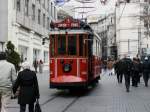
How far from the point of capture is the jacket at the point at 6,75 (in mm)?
12680

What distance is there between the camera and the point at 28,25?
55219mm

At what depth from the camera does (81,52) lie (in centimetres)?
2388

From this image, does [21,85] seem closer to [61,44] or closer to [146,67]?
[61,44]

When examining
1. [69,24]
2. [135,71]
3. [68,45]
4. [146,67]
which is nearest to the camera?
[68,45]

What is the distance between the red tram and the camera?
23.5 meters

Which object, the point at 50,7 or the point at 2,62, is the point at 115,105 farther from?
the point at 50,7

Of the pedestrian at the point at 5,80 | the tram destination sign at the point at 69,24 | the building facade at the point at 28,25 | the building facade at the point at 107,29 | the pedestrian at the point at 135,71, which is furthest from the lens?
the building facade at the point at 107,29

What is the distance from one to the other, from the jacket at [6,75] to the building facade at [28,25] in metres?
23.0

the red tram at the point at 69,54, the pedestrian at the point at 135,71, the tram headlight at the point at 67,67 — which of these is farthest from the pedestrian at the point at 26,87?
the pedestrian at the point at 135,71

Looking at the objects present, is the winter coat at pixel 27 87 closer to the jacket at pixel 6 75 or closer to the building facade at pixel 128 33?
the jacket at pixel 6 75

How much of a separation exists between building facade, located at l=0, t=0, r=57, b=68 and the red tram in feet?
38.4

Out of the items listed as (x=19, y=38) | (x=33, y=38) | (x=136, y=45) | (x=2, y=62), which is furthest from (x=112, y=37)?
(x=2, y=62)

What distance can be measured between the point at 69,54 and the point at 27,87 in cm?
1133

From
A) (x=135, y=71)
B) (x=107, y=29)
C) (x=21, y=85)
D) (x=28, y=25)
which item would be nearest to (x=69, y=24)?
(x=135, y=71)
